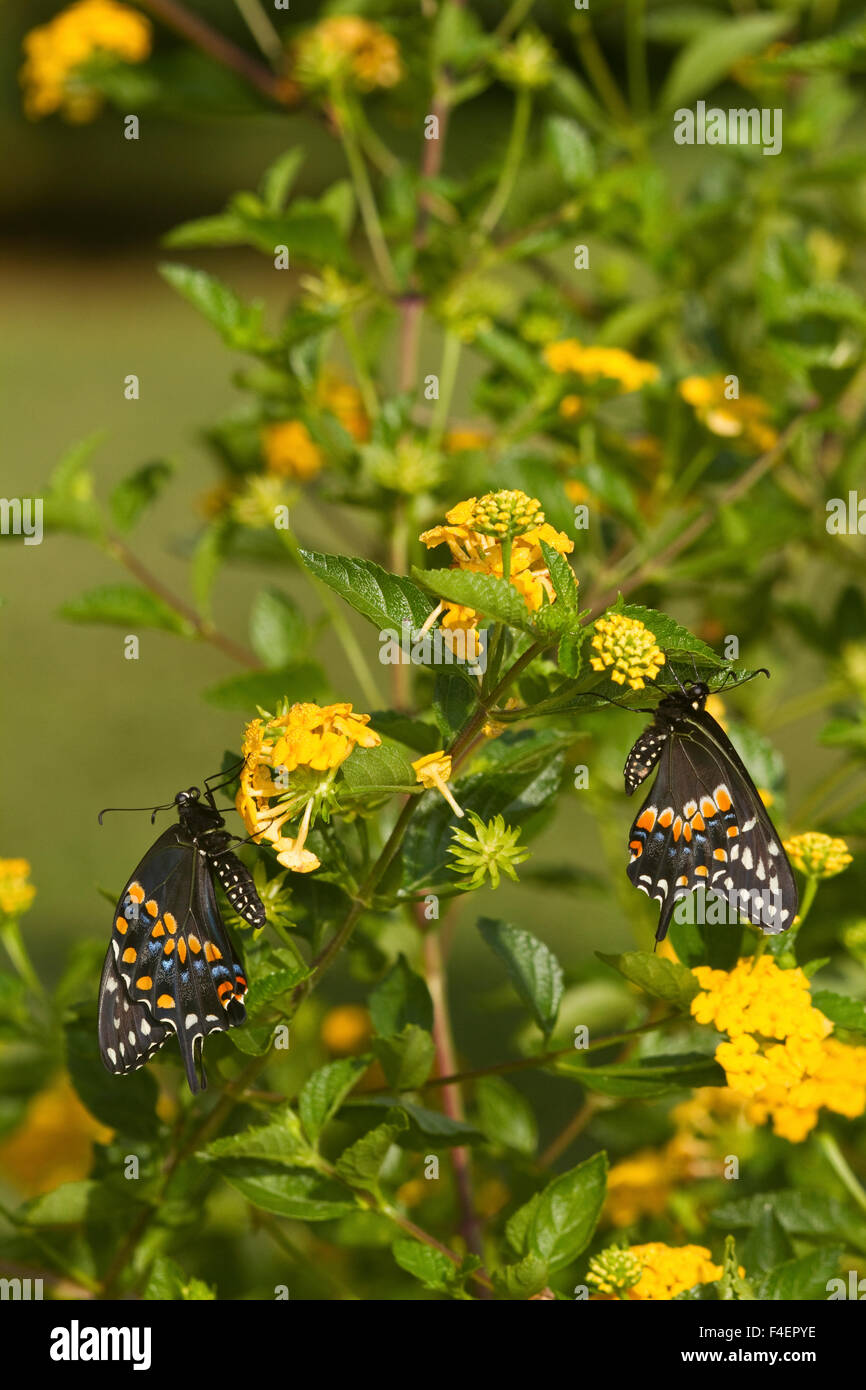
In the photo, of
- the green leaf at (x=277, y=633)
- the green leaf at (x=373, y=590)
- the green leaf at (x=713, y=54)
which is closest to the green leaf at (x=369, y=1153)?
the green leaf at (x=373, y=590)

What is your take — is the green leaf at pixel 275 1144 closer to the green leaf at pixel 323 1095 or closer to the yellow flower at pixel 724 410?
the green leaf at pixel 323 1095

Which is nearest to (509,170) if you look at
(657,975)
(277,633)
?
(277,633)

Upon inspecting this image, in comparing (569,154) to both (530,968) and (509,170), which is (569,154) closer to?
(509,170)

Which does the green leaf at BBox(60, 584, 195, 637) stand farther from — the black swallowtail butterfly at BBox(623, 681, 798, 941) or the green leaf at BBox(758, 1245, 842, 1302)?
the green leaf at BBox(758, 1245, 842, 1302)

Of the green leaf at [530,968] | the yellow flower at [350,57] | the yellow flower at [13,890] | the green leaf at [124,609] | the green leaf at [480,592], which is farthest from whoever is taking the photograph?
the yellow flower at [350,57]

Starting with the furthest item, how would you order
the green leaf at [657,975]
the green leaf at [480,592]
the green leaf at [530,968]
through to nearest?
the green leaf at [530,968] → the green leaf at [657,975] → the green leaf at [480,592]

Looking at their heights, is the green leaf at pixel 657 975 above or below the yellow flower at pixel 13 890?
below
